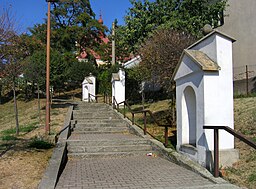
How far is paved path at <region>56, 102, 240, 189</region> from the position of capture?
496 centimetres

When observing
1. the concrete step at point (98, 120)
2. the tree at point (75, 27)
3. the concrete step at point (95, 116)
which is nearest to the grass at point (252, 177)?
the concrete step at point (98, 120)

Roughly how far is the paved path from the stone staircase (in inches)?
11.3

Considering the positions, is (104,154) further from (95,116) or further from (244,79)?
(244,79)

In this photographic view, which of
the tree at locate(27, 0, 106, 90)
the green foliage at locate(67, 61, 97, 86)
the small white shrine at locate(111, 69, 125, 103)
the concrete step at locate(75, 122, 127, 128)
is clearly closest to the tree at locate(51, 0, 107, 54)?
the tree at locate(27, 0, 106, 90)

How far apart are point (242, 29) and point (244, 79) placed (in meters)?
3.42

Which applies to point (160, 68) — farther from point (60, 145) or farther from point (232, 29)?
point (232, 29)

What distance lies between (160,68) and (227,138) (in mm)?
5287

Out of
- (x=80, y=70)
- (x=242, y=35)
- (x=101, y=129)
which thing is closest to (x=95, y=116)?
(x=101, y=129)

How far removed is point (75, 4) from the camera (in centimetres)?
3198

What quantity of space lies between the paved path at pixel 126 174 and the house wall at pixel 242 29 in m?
12.0

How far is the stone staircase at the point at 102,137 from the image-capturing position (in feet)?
26.3

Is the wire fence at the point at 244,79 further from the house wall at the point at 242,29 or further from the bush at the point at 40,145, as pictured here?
the bush at the point at 40,145

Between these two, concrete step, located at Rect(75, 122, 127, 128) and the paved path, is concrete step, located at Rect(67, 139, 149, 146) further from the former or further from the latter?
concrete step, located at Rect(75, 122, 127, 128)

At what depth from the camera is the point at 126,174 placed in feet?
19.1
